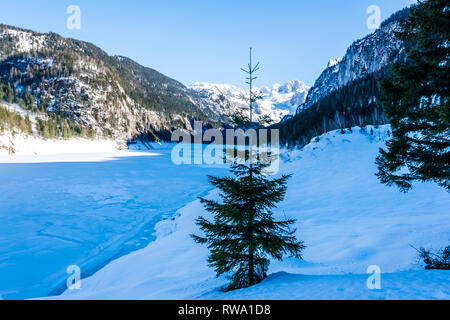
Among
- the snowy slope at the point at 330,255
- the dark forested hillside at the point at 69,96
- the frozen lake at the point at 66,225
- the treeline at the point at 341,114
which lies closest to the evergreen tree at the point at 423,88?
the snowy slope at the point at 330,255

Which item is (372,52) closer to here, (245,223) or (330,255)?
(330,255)

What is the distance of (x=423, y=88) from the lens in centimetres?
521

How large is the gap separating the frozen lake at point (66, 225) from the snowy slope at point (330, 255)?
64.8 inches

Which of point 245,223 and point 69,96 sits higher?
point 69,96

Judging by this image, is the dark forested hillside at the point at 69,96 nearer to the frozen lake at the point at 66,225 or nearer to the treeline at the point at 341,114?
the frozen lake at the point at 66,225

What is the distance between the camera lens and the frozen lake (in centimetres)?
956

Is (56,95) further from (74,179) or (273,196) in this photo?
(273,196)

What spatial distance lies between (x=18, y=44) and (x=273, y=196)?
23941 cm

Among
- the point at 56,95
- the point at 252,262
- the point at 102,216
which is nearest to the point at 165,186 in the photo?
the point at 102,216

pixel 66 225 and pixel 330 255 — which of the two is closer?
pixel 330 255

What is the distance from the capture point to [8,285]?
861 centimetres

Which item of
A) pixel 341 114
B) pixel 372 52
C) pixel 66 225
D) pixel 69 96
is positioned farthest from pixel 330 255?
pixel 69 96

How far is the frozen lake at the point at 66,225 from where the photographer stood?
9.56 m

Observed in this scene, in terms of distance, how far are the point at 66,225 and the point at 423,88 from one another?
62.0ft
